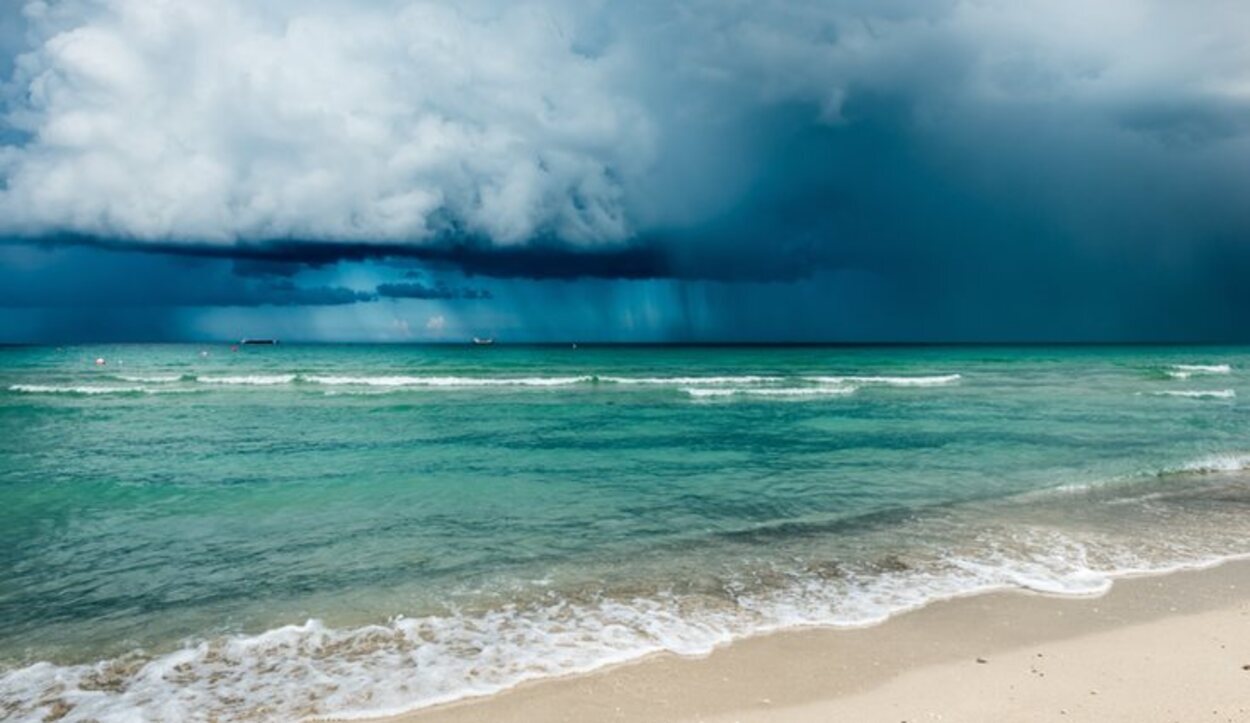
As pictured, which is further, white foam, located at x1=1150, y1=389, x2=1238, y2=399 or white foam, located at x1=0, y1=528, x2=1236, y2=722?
white foam, located at x1=1150, y1=389, x2=1238, y2=399

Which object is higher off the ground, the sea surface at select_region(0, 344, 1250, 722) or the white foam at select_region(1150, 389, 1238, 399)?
the white foam at select_region(1150, 389, 1238, 399)

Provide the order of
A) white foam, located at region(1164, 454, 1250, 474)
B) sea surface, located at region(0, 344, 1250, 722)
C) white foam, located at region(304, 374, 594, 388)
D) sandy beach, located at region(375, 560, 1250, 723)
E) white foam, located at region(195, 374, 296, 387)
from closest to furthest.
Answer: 1. sandy beach, located at region(375, 560, 1250, 723)
2. sea surface, located at region(0, 344, 1250, 722)
3. white foam, located at region(1164, 454, 1250, 474)
4. white foam, located at region(304, 374, 594, 388)
5. white foam, located at region(195, 374, 296, 387)

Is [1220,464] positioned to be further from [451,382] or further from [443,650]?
[451,382]

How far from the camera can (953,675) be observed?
593cm

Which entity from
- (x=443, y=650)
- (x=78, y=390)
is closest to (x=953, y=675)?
(x=443, y=650)

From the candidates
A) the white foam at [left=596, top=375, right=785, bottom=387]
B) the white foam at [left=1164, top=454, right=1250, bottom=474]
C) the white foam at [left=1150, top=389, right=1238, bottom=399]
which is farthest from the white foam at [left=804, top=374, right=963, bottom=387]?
the white foam at [left=1164, top=454, right=1250, bottom=474]

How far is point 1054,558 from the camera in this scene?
9328 mm

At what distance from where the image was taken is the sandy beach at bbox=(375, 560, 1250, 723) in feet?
17.4

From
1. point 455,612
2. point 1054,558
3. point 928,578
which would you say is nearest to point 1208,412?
point 1054,558

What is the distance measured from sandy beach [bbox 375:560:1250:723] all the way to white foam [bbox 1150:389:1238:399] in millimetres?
38224

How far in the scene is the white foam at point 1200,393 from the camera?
1461 inches

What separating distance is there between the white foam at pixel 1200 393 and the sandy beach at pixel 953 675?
3822 cm

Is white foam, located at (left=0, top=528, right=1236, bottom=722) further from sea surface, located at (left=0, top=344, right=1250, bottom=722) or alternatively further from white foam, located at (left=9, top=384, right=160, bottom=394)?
white foam, located at (left=9, top=384, right=160, bottom=394)

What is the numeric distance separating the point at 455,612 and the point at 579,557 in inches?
92.7
